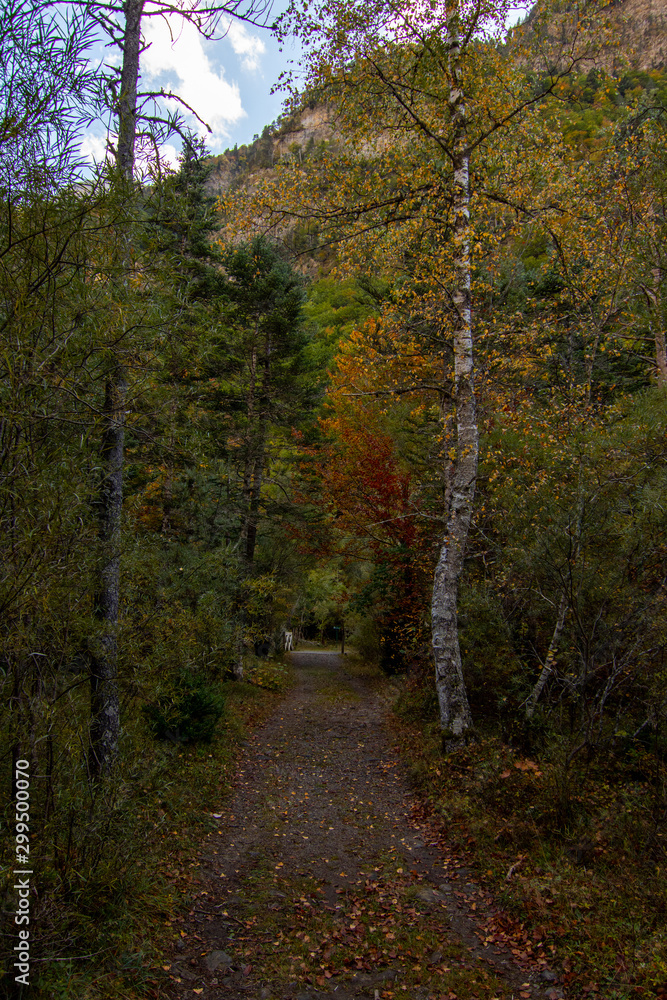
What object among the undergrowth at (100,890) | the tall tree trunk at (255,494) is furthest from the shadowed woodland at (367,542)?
the tall tree trunk at (255,494)

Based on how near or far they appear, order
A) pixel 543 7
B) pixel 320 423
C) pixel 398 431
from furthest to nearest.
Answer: pixel 320 423 < pixel 398 431 < pixel 543 7

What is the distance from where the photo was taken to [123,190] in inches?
144

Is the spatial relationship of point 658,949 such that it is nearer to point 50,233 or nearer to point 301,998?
point 301,998

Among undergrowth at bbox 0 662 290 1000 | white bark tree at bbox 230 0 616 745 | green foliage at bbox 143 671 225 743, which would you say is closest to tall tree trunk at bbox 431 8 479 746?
white bark tree at bbox 230 0 616 745

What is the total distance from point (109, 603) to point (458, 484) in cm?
501

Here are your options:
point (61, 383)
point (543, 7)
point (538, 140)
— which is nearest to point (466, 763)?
point (61, 383)

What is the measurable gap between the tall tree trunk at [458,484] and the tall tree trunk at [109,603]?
454cm

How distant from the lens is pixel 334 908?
14.7 feet

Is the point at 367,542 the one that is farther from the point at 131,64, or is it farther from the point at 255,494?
the point at 131,64

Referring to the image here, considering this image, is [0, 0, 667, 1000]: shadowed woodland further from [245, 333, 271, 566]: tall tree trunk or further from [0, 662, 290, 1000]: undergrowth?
[245, 333, 271, 566]: tall tree trunk

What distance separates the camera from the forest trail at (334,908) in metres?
3.56

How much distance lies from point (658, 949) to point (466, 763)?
11.7ft

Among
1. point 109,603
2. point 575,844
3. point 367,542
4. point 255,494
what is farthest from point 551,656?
point 255,494

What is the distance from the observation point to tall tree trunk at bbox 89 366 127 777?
4109 mm
